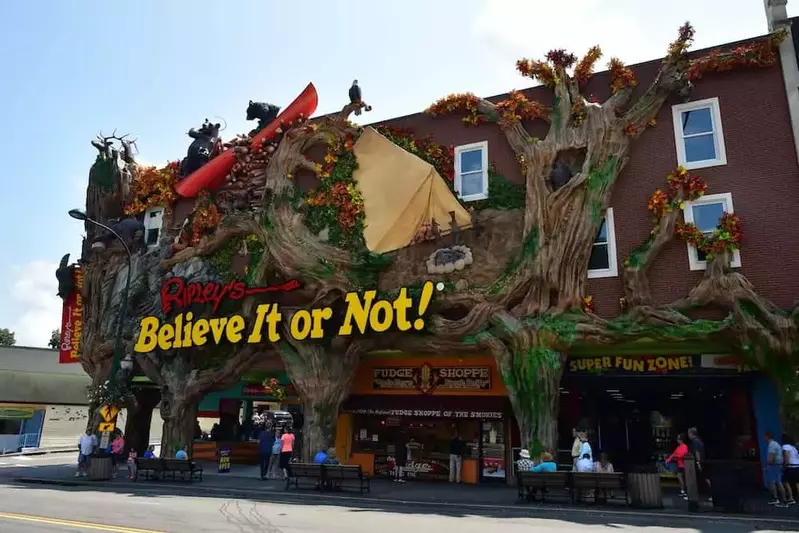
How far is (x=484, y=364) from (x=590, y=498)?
7634mm

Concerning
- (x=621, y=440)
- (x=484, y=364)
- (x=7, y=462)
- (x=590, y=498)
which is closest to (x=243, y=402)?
(x=7, y=462)

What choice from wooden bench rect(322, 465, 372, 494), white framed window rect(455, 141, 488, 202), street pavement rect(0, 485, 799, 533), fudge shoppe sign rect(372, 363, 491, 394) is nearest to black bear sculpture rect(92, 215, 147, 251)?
fudge shoppe sign rect(372, 363, 491, 394)

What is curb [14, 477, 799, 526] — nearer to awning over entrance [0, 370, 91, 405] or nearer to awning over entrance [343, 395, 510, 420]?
awning over entrance [343, 395, 510, 420]

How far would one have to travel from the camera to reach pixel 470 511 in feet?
47.9

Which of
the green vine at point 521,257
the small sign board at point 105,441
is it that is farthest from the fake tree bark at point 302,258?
the small sign board at point 105,441

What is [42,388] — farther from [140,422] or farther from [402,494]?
[402,494]

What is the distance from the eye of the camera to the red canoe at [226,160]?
26.0 metres

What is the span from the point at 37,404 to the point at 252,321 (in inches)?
1036

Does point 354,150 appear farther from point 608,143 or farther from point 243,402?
point 243,402

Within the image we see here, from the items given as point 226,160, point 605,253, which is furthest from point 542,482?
point 226,160

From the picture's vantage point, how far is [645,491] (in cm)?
1423

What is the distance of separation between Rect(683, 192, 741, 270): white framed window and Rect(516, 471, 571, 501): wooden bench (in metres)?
7.67

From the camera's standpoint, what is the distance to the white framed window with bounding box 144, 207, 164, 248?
29.1 m

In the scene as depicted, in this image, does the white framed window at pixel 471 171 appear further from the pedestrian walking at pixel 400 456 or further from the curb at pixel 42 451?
the curb at pixel 42 451
